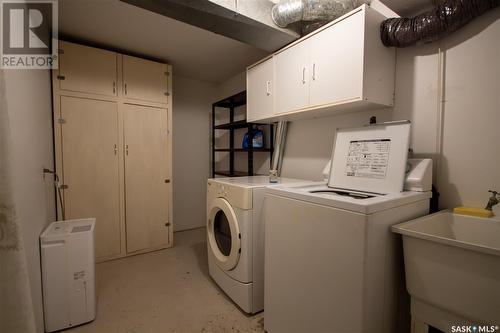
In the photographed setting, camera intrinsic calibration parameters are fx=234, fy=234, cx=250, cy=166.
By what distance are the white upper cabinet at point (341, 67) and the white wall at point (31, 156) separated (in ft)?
5.33

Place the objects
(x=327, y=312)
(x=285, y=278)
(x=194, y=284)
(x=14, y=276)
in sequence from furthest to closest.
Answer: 1. (x=194, y=284)
2. (x=285, y=278)
3. (x=327, y=312)
4. (x=14, y=276)

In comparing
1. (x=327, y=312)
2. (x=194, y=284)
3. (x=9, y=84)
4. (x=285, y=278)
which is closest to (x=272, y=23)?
(x=9, y=84)

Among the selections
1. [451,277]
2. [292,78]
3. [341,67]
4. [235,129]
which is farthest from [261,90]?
[451,277]

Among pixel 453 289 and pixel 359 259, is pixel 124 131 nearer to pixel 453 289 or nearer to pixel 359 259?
pixel 359 259

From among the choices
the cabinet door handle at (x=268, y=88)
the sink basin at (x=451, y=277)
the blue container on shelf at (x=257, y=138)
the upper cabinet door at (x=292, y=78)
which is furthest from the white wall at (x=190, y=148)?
the sink basin at (x=451, y=277)

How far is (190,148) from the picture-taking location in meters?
3.52

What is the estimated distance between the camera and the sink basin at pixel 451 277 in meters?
0.81

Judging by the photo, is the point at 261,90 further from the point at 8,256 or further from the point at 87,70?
the point at 8,256

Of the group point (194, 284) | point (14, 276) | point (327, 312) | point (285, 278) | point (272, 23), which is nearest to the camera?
point (14, 276)

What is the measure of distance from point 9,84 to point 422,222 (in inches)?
79.8

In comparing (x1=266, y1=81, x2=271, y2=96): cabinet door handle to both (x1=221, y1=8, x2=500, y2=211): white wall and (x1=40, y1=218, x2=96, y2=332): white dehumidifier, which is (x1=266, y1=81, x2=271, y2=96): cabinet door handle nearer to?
(x1=221, y1=8, x2=500, y2=211): white wall

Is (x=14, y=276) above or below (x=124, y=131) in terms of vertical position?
below

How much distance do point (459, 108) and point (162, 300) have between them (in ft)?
7.86

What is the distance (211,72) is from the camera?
10.4ft
